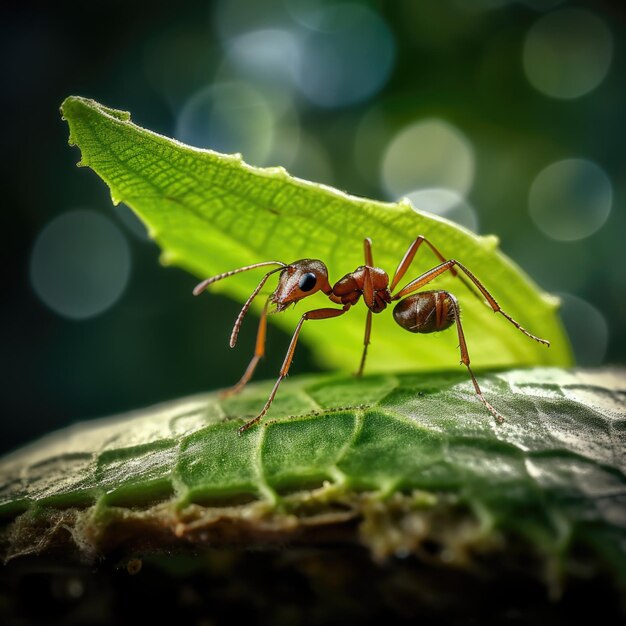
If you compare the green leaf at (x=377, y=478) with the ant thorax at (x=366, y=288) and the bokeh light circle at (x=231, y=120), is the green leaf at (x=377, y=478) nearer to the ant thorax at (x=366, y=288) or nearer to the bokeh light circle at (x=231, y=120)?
the ant thorax at (x=366, y=288)

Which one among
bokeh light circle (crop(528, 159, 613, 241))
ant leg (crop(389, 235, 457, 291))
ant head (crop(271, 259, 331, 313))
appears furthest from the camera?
bokeh light circle (crop(528, 159, 613, 241))

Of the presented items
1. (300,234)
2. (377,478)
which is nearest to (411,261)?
(300,234)

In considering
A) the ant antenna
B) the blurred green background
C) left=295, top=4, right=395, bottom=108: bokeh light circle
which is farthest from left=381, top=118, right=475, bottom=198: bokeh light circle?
the ant antenna

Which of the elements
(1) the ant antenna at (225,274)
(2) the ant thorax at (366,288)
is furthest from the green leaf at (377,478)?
(2) the ant thorax at (366,288)

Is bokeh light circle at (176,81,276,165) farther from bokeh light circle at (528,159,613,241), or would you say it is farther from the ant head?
the ant head

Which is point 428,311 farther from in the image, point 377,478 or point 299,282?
point 377,478
